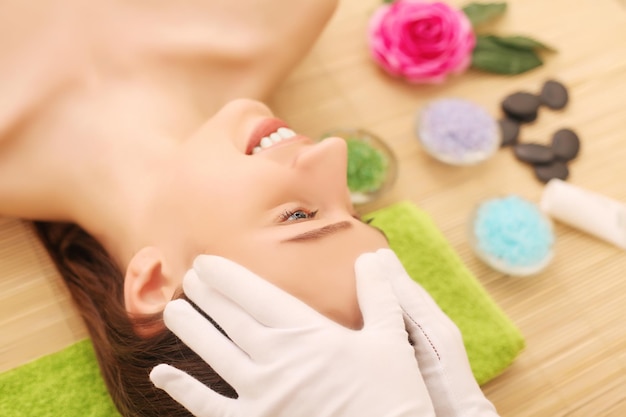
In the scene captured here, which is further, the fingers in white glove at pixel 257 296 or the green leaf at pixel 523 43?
the green leaf at pixel 523 43

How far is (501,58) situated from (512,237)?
561mm

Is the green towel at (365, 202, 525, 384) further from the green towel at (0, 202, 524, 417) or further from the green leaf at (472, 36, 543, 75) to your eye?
the green leaf at (472, 36, 543, 75)

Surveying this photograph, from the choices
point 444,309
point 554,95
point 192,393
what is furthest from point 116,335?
point 554,95

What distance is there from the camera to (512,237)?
58.7 inches

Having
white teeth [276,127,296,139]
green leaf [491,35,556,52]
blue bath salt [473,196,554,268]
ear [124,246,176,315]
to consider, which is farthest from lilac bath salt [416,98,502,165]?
ear [124,246,176,315]

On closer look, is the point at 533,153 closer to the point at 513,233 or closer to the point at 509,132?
the point at 509,132

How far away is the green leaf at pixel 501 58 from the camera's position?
5.85ft

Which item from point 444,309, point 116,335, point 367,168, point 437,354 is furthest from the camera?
point 367,168

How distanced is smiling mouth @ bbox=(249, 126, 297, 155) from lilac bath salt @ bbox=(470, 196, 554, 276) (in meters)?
0.55

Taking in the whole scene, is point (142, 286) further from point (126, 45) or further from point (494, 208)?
point (494, 208)

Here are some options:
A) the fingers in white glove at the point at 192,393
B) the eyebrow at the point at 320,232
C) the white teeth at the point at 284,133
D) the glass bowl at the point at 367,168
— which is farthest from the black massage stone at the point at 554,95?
the fingers in white glove at the point at 192,393

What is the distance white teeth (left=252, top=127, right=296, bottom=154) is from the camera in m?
1.17

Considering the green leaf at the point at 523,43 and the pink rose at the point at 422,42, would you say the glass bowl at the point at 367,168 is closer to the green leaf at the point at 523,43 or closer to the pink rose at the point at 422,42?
the pink rose at the point at 422,42

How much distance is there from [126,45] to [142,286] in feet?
1.88
